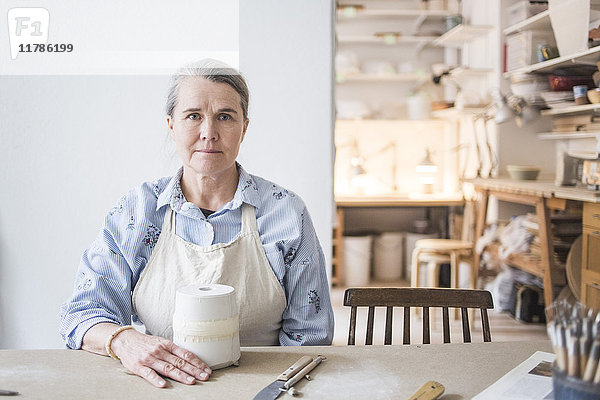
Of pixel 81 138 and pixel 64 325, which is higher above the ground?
pixel 81 138

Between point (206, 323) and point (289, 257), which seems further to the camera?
point (289, 257)

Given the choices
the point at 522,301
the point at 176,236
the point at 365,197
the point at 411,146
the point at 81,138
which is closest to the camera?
the point at 176,236

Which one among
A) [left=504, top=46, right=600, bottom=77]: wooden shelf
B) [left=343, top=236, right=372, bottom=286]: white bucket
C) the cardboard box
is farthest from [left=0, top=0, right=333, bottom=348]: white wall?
[left=343, top=236, right=372, bottom=286]: white bucket

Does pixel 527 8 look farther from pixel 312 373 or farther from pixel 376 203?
pixel 312 373

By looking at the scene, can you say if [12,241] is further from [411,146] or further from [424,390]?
[411,146]

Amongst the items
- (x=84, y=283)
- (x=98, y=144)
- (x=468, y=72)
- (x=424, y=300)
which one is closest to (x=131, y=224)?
(x=84, y=283)

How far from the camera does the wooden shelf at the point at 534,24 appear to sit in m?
4.01

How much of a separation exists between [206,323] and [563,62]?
3.34 m

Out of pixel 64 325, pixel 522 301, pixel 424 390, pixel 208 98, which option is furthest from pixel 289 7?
pixel 522 301

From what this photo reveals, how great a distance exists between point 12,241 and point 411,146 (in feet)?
14.0

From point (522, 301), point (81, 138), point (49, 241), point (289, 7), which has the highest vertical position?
point (289, 7)

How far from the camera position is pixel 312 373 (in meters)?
1.25

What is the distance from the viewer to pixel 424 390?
1.15 m

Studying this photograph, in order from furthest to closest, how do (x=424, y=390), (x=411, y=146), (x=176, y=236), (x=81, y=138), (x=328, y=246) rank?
(x=411, y=146) → (x=328, y=246) → (x=81, y=138) → (x=176, y=236) → (x=424, y=390)
